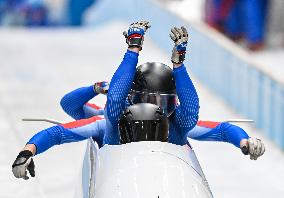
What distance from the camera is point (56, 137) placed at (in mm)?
6824

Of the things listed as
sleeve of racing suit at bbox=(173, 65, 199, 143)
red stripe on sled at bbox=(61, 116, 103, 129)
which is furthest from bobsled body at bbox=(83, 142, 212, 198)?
red stripe on sled at bbox=(61, 116, 103, 129)

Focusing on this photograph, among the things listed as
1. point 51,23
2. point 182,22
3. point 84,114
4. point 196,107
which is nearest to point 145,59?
point 182,22

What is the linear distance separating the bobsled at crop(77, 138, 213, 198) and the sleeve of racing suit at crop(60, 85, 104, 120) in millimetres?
1407

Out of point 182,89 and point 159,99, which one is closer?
point 182,89

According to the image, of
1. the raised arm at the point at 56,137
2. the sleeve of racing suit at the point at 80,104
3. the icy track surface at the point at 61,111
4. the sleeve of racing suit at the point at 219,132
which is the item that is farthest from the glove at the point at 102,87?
the icy track surface at the point at 61,111

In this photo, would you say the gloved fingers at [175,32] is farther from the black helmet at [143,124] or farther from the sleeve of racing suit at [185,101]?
the black helmet at [143,124]

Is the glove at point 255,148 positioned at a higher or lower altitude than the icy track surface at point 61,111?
higher

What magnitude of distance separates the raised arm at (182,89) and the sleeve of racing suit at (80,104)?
114cm

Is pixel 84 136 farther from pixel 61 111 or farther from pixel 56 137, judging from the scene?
pixel 61 111

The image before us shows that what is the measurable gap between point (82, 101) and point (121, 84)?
128 cm

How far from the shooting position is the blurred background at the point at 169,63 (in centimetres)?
969

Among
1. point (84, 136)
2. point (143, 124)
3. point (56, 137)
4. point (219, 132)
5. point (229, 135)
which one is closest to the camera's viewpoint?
point (143, 124)

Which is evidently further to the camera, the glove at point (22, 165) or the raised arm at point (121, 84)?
the raised arm at point (121, 84)

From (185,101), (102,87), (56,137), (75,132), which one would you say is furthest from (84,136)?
(185,101)
